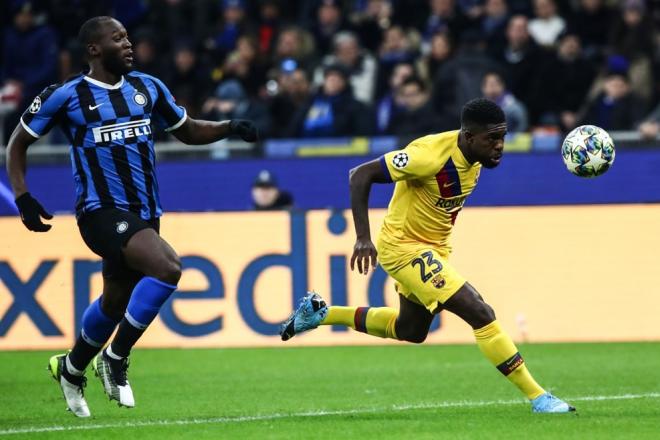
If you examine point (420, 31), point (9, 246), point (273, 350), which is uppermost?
point (420, 31)

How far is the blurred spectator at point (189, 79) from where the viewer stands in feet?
59.6

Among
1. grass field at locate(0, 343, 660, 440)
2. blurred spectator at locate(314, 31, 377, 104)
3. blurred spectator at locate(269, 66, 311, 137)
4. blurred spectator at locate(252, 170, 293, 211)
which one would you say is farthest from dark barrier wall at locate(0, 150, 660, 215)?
grass field at locate(0, 343, 660, 440)

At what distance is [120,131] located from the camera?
8.41 metres

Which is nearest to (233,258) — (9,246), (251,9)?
(9,246)

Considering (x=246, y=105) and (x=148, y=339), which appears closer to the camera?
(x=148, y=339)

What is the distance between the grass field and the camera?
7852mm

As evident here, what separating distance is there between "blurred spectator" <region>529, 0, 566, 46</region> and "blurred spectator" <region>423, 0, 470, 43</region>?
875mm

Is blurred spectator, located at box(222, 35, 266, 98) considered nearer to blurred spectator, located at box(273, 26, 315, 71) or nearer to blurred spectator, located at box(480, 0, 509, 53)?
blurred spectator, located at box(273, 26, 315, 71)

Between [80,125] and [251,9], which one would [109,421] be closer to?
[80,125]

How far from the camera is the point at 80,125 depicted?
836cm

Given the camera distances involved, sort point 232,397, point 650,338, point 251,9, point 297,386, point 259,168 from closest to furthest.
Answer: point 232,397, point 297,386, point 650,338, point 259,168, point 251,9

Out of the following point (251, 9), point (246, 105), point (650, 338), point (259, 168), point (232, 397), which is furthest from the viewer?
point (251, 9)

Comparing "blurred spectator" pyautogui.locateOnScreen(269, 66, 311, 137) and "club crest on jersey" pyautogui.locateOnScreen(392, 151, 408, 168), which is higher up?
"club crest on jersey" pyautogui.locateOnScreen(392, 151, 408, 168)

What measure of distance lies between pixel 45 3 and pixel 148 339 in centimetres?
793
